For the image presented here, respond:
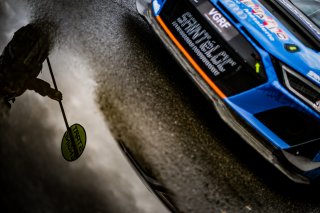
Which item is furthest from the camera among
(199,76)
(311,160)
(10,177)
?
(199,76)

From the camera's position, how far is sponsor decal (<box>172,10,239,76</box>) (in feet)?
8.81

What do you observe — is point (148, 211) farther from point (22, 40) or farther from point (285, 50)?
point (22, 40)

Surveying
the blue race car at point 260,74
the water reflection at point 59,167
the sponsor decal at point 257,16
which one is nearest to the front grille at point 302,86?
the blue race car at point 260,74

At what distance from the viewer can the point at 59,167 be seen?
232 centimetres

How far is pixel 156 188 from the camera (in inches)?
95.5

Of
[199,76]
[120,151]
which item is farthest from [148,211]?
[199,76]

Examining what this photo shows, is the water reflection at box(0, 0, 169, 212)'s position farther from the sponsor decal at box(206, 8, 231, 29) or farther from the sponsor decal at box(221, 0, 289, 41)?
the sponsor decal at box(221, 0, 289, 41)

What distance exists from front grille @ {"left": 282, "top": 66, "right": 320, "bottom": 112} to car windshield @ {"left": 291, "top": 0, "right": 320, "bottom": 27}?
1.95 m

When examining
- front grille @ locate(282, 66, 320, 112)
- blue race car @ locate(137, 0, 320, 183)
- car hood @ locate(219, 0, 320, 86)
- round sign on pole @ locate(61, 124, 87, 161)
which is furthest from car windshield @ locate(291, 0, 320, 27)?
round sign on pole @ locate(61, 124, 87, 161)

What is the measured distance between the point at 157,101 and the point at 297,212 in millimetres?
1903

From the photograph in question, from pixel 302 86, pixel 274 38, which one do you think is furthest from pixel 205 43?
pixel 302 86

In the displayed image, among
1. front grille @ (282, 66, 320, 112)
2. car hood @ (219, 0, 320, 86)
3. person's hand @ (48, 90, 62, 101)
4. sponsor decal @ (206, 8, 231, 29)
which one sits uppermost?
person's hand @ (48, 90, 62, 101)

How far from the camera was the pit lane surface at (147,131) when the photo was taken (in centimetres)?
239

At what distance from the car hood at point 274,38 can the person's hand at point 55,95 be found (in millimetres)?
1877
